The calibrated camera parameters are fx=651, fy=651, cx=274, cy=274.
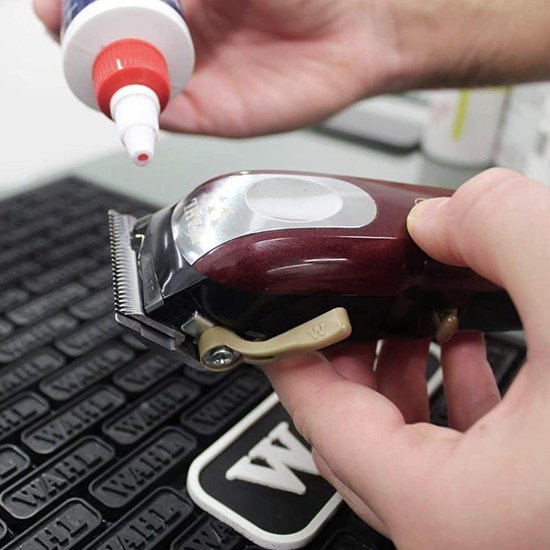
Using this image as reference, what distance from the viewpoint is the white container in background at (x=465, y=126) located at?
0.73 meters

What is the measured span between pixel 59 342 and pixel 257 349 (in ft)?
0.63

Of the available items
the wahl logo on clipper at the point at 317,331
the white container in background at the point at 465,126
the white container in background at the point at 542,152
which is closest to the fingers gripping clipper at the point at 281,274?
the wahl logo on clipper at the point at 317,331

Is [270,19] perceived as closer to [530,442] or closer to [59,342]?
[59,342]

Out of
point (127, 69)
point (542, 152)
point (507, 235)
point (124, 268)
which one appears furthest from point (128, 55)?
point (542, 152)

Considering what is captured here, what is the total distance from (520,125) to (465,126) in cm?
6

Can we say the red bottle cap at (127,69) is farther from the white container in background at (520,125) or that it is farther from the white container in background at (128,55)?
the white container in background at (520,125)

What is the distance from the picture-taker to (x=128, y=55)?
13.7 inches

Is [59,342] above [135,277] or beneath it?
beneath

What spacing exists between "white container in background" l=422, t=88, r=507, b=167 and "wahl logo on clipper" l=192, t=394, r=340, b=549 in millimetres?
480

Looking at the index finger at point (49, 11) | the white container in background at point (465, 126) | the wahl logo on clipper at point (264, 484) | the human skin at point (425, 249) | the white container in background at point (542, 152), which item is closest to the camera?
the human skin at point (425, 249)

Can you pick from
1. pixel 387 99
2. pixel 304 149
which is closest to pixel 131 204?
pixel 304 149

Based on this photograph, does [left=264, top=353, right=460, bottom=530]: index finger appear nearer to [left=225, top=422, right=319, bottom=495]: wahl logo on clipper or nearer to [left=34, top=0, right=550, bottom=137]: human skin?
[left=225, top=422, right=319, bottom=495]: wahl logo on clipper

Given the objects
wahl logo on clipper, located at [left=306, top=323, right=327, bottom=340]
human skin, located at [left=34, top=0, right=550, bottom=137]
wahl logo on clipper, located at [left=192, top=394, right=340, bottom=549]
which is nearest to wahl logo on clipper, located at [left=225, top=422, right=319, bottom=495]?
wahl logo on clipper, located at [left=192, top=394, right=340, bottom=549]

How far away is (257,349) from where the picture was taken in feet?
0.98
